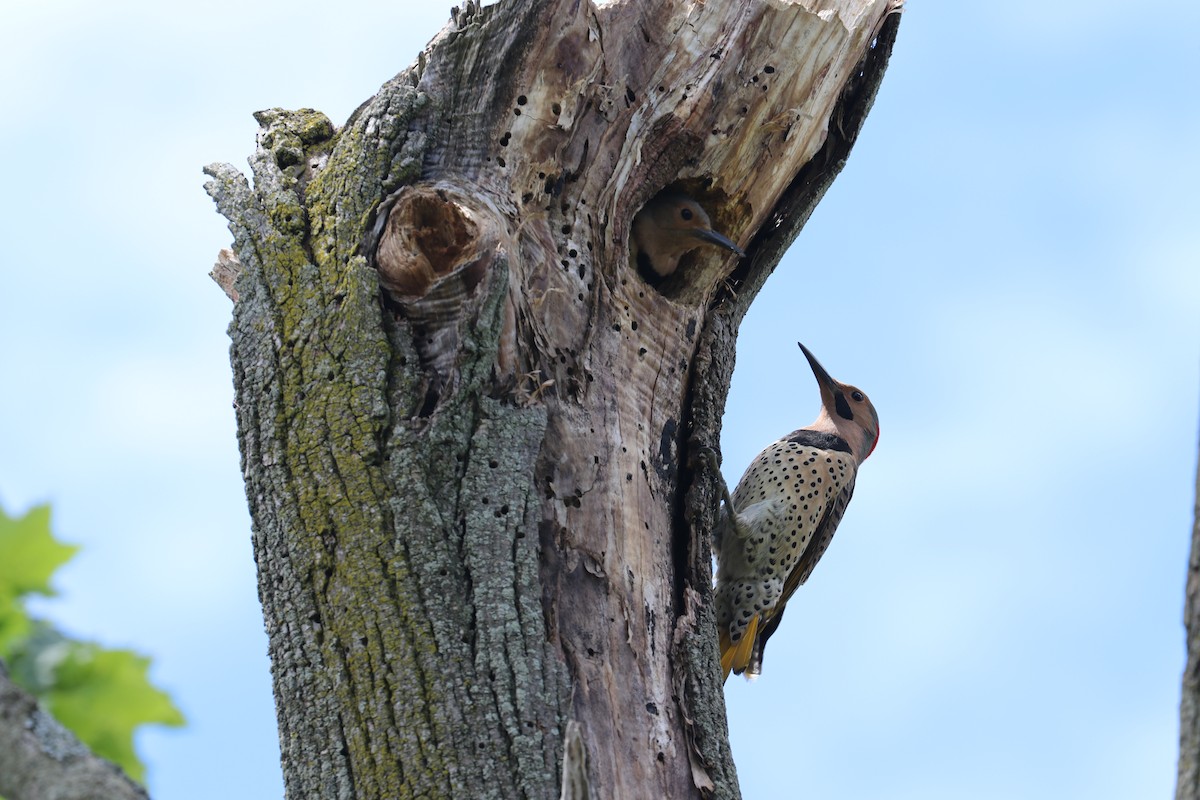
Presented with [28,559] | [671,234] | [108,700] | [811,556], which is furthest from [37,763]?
[811,556]

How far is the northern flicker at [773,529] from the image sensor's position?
17.0 ft

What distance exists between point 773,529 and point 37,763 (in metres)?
3.86

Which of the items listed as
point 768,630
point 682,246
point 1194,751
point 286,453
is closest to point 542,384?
point 286,453

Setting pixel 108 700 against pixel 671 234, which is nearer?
pixel 108 700

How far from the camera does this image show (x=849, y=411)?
6.12 m

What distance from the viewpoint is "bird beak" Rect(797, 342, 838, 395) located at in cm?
613

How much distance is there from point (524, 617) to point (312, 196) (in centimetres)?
126

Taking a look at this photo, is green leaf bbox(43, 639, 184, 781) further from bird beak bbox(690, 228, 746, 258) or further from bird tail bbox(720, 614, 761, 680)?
bird tail bbox(720, 614, 761, 680)

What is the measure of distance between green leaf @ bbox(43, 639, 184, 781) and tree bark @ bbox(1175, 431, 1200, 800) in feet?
3.88

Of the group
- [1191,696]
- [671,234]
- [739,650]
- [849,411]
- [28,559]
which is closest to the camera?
[28,559]

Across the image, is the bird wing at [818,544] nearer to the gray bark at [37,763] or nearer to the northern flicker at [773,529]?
the northern flicker at [773,529]

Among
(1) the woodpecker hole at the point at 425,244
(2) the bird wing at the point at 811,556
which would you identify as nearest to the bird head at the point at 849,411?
(2) the bird wing at the point at 811,556

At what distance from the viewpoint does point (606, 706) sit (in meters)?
2.85

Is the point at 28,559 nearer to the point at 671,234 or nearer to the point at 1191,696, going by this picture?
the point at 1191,696
